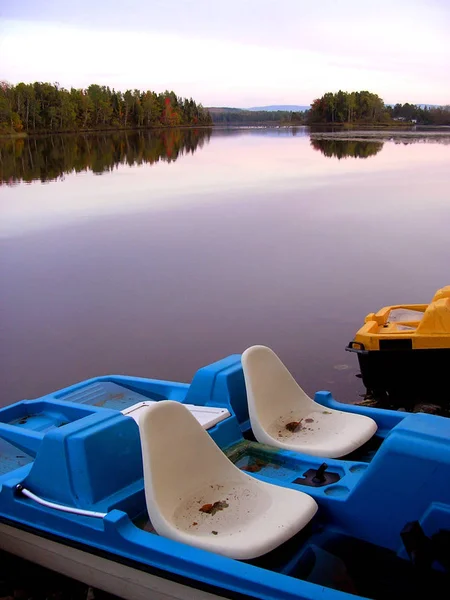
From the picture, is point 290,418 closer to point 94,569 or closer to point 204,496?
point 204,496

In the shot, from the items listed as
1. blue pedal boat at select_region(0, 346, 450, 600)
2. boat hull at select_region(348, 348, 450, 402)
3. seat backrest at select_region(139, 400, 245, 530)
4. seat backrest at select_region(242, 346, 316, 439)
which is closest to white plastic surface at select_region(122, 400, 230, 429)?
blue pedal boat at select_region(0, 346, 450, 600)

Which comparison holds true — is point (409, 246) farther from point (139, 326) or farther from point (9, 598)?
point (9, 598)

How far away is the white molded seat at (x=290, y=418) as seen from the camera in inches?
133

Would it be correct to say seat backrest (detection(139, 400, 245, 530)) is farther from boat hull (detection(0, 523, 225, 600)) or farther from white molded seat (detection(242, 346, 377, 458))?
white molded seat (detection(242, 346, 377, 458))

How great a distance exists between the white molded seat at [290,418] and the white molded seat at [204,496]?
1.50 feet

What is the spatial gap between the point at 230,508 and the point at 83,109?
321 feet

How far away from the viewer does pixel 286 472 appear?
3236 mm

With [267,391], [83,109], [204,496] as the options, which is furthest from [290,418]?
[83,109]

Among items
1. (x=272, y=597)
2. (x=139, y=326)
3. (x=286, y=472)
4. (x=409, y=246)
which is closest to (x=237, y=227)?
(x=409, y=246)

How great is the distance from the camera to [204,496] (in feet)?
9.63

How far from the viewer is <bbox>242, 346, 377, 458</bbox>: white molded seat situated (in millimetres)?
3367

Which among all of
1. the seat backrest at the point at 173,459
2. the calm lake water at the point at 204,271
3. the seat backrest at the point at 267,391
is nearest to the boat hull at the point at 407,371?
the calm lake water at the point at 204,271

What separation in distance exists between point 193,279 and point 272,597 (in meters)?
7.61

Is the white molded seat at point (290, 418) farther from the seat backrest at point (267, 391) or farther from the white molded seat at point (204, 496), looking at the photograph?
the white molded seat at point (204, 496)
